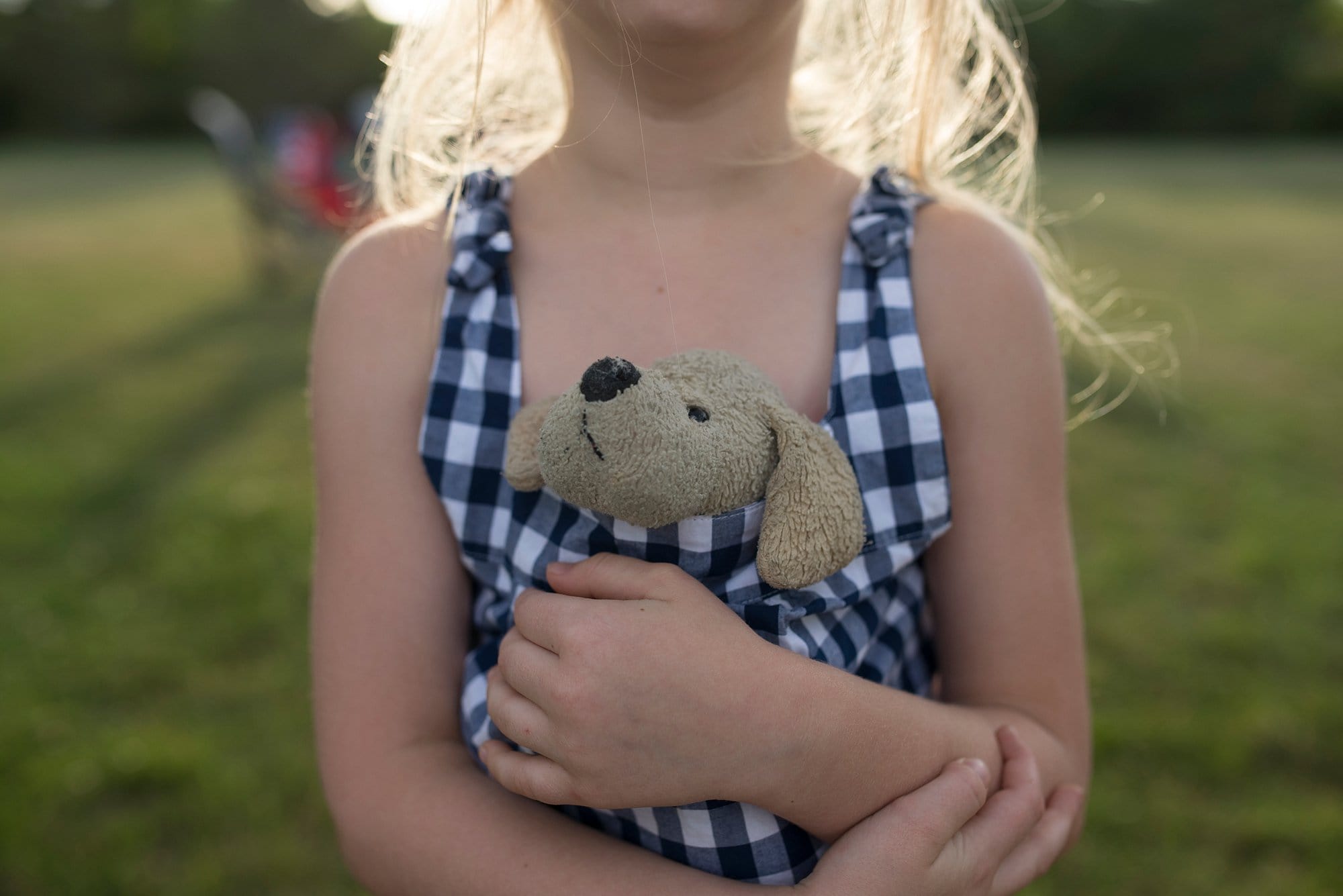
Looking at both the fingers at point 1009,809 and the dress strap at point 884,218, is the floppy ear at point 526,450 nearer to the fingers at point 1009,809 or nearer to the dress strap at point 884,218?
the dress strap at point 884,218

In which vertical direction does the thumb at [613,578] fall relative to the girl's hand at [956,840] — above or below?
above

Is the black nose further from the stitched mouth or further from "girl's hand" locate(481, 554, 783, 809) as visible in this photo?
"girl's hand" locate(481, 554, 783, 809)

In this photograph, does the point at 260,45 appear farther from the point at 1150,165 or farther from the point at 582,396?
the point at 582,396

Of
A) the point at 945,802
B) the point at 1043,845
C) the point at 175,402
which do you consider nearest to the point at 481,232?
the point at 945,802

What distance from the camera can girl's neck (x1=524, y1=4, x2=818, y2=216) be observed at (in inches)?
44.1

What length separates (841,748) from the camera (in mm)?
981

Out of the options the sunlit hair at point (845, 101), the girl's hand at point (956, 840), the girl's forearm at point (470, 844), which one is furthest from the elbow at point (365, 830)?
the sunlit hair at point (845, 101)

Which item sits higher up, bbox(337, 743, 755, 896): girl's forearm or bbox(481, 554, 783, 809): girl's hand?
bbox(481, 554, 783, 809): girl's hand

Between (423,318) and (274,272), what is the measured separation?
8.03 metres

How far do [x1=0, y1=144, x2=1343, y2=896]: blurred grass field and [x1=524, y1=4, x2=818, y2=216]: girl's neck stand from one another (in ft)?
6.17

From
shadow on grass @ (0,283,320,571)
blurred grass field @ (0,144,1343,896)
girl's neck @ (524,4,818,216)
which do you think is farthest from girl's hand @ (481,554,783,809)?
shadow on grass @ (0,283,320,571)

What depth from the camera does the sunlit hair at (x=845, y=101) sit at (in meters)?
1.30

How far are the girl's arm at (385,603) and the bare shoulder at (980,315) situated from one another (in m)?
0.57

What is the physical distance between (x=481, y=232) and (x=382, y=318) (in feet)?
0.51
